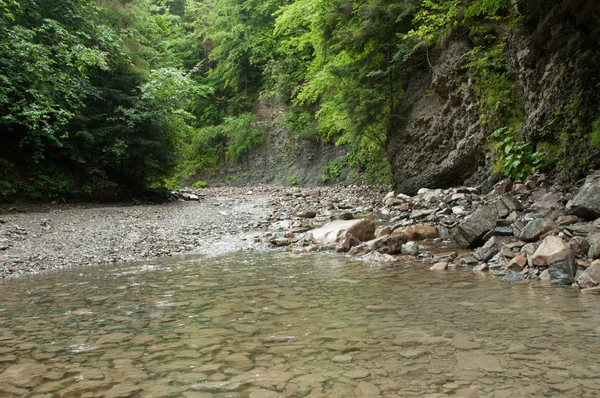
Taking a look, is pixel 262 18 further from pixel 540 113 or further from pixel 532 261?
pixel 532 261

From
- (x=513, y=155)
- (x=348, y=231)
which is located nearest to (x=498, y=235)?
(x=348, y=231)

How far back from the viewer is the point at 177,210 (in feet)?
40.1

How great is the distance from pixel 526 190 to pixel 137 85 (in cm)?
1244

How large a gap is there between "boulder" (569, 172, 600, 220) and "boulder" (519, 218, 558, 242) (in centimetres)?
40

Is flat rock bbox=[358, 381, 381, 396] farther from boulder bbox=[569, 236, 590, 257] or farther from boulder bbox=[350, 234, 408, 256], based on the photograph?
boulder bbox=[350, 234, 408, 256]

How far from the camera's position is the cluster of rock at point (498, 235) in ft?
13.3

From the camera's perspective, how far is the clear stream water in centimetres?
204

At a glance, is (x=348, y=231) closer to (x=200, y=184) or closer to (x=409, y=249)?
(x=409, y=249)

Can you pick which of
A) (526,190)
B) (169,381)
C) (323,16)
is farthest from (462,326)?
(323,16)

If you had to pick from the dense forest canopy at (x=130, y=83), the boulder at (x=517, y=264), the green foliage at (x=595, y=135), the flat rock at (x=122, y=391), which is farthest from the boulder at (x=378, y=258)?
the dense forest canopy at (x=130, y=83)

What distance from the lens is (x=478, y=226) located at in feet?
18.4

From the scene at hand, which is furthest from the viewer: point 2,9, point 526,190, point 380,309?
point 2,9

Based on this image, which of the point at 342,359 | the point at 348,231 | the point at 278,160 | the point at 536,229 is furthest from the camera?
the point at 278,160

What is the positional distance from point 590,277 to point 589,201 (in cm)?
185
